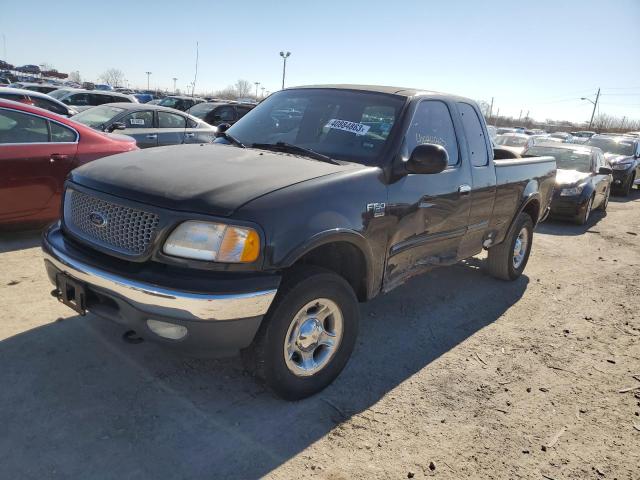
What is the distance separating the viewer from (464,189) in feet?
13.5

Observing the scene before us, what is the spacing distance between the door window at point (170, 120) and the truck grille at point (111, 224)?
7.19 meters

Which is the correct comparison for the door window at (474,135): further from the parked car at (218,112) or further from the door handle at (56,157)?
the parked car at (218,112)

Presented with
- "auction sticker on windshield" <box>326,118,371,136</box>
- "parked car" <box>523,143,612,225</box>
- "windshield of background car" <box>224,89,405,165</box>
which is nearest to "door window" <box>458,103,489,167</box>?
"windshield of background car" <box>224,89,405,165</box>

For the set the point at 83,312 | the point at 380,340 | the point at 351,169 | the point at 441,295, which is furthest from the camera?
the point at 441,295

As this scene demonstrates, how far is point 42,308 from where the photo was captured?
3928 millimetres

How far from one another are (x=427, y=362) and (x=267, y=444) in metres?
1.51

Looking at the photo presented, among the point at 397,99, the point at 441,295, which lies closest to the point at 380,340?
the point at 441,295

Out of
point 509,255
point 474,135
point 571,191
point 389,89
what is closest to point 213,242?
point 389,89

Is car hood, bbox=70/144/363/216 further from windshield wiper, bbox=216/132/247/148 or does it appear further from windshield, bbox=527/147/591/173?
windshield, bbox=527/147/591/173

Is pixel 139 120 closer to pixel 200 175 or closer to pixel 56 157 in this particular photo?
pixel 56 157

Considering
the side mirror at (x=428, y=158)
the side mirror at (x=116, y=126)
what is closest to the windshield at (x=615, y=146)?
the side mirror at (x=116, y=126)

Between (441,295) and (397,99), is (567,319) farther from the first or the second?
(397,99)

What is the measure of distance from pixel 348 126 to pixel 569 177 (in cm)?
788

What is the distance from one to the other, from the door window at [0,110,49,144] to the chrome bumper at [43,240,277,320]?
354 centimetres
